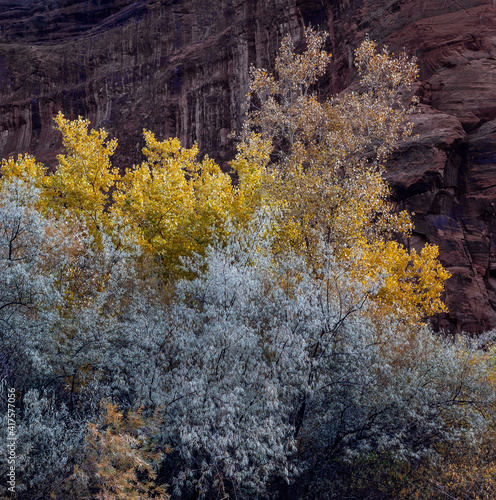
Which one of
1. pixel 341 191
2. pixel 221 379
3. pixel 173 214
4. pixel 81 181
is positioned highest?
pixel 81 181

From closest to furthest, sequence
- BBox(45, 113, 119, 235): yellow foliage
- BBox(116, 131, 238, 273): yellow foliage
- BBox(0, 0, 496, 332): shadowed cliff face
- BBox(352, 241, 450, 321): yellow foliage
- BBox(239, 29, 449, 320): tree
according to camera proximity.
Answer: BBox(239, 29, 449, 320): tree, BBox(116, 131, 238, 273): yellow foliage, BBox(45, 113, 119, 235): yellow foliage, BBox(352, 241, 450, 321): yellow foliage, BBox(0, 0, 496, 332): shadowed cliff face

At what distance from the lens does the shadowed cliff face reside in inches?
1091

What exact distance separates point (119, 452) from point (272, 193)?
11319 millimetres

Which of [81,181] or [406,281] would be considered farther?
[406,281]

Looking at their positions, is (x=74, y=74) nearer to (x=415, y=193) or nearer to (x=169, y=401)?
(x=415, y=193)

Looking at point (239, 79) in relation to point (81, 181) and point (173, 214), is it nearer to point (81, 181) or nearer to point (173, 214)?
point (81, 181)

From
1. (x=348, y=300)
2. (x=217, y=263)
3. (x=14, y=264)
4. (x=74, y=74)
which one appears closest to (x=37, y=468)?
(x=14, y=264)

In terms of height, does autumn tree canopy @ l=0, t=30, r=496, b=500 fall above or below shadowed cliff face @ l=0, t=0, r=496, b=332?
below

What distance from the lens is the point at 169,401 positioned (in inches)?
419

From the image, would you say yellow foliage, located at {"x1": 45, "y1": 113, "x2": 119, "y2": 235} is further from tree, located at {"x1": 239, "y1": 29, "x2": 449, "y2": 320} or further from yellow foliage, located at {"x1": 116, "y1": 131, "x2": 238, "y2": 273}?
tree, located at {"x1": 239, "y1": 29, "x2": 449, "y2": 320}

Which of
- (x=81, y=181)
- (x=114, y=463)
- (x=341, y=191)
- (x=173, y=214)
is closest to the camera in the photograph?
(x=114, y=463)

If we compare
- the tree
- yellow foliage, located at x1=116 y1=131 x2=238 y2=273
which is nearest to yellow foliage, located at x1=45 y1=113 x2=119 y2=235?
yellow foliage, located at x1=116 y1=131 x2=238 y2=273

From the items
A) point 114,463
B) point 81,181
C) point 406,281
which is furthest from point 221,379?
point 406,281

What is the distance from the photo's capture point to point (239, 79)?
4606cm
